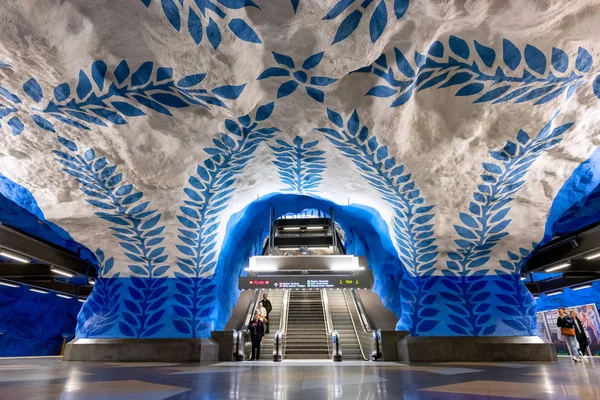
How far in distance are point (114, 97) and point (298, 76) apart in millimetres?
2444

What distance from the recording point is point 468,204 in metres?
6.64

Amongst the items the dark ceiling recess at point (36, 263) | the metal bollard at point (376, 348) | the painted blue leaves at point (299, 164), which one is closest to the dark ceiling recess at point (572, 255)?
the metal bollard at point (376, 348)

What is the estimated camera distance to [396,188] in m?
6.66

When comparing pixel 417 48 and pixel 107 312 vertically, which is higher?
pixel 417 48

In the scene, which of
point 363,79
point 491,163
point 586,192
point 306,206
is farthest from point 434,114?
point 306,206

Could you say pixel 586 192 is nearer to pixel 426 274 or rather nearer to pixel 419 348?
pixel 426 274

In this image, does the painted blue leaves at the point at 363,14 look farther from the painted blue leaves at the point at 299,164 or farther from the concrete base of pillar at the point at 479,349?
the concrete base of pillar at the point at 479,349

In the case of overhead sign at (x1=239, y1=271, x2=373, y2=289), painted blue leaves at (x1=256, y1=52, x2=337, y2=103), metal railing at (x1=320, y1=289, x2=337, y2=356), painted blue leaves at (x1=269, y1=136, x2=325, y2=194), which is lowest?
metal railing at (x1=320, y1=289, x2=337, y2=356)

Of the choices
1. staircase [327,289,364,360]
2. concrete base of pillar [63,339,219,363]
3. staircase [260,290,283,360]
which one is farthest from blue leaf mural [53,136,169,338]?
staircase [327,289,364,360]

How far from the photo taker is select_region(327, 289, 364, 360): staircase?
9.77 metres

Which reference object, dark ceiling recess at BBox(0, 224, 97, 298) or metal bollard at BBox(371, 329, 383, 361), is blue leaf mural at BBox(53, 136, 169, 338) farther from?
metal bollard at BBox(371, 329, 383, 361)

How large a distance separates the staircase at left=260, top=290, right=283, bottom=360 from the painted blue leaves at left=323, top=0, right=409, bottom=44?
28.8 ft

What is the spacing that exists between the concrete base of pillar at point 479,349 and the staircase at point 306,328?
3079mm

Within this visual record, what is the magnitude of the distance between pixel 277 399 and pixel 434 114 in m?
4.30
